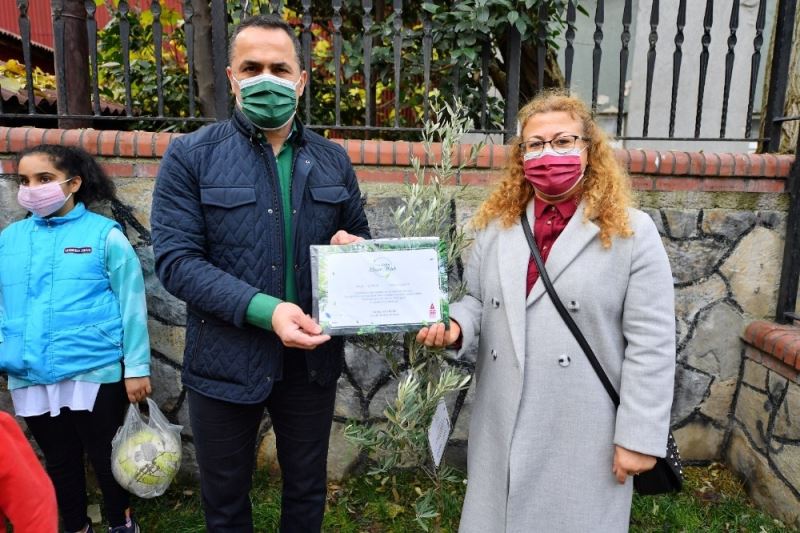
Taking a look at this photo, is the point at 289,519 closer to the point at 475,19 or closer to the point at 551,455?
the point at 551,455

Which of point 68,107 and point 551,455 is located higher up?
point 68,107

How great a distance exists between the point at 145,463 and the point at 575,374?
1.99 meters

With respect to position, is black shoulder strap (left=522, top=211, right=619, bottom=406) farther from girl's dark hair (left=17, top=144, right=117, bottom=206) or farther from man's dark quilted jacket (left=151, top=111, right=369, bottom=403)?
girl's dark hair (left=17, top=144, right=117, bottom=206)

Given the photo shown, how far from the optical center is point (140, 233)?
3.07 metres

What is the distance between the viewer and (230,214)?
187 centimetres

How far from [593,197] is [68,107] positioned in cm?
293

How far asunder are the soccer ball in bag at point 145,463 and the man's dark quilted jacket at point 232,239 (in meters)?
0.87

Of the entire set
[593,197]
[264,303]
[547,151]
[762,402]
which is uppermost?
[547,151]

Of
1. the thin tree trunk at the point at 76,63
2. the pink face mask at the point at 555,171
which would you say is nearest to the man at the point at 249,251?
the pink face mask at the point at 555,171

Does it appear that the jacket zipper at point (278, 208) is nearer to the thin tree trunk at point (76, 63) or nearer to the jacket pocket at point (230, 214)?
the jacket pocket at point (230, 214)

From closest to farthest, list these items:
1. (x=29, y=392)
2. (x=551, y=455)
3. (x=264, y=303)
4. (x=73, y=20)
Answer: (x=264, y=303)
(x=551, y=455)
(x=29, y=392)
(x=73, y=20)

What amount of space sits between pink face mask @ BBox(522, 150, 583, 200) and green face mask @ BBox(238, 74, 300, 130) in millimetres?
847

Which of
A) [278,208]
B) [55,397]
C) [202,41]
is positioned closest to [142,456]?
[55,397]

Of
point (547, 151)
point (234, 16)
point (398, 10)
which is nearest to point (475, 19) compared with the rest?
point (398, 10)
